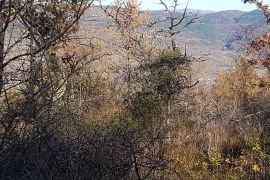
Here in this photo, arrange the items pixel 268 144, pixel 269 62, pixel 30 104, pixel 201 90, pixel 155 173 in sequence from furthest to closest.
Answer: pixel 201 90
pixel 269 62
pixel 268 144
pixel 155 173
pixel 30 104

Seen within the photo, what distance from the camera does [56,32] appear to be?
4.57 m

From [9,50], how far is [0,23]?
0.98 feet

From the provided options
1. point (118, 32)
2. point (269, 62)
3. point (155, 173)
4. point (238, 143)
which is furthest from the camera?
point (118, 32)

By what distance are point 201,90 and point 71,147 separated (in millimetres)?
23905

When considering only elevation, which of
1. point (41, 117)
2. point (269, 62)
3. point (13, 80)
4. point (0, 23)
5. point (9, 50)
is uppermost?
point (0, 23)

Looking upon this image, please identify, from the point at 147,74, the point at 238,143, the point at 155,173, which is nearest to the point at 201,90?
the point at 147,74

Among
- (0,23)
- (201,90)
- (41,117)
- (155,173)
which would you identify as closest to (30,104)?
(41,117)

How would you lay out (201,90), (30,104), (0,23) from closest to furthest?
(0,23) < (30,104) < (201,90)

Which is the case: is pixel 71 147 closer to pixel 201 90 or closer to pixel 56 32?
pixel 56 32

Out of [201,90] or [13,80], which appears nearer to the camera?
[13,80]

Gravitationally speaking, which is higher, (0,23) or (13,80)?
(0,23)

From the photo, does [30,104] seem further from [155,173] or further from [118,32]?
[118,32]

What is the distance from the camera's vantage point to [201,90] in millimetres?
28250

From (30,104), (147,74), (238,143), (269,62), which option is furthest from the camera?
(269,62)
